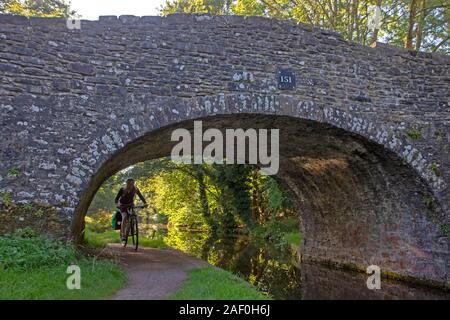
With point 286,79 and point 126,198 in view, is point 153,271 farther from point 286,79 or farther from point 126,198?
point 286,79

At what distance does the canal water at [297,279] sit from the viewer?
8195 mm

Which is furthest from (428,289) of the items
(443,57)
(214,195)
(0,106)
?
(214,195)

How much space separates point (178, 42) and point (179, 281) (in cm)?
393

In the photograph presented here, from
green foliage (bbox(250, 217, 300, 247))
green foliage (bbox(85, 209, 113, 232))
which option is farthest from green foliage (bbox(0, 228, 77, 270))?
green foliage (bbox(85, 209, 113, 232))

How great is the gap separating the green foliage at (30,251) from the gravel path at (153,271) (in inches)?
38.7

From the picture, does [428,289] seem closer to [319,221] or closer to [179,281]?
[319,221]

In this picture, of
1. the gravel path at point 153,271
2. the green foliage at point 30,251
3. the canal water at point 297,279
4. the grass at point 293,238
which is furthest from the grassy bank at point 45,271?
the grass at point 293,238

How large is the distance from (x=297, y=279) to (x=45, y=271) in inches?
246

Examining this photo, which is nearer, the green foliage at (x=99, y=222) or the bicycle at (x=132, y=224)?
the bicycle at (x=132, y=224)

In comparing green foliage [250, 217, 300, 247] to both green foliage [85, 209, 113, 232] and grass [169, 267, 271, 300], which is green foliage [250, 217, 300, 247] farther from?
grass [169, 267, 271, 300]

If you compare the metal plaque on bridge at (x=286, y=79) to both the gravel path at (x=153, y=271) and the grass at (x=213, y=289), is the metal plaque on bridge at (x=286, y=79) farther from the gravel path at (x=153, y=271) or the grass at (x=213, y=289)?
the gravel path at (x=153, y=271)

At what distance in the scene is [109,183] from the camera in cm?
2100

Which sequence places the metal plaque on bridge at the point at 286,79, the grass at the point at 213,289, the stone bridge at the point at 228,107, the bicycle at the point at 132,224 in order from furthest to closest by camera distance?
the bicycle at the point at 132,224, the metal plaque on bridge at the point at 286,79, the stone bridge at the point at 228,107, the grass at the point at 213,289

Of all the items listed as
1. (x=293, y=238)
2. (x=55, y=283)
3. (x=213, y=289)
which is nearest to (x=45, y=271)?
(x=55, y=283)
